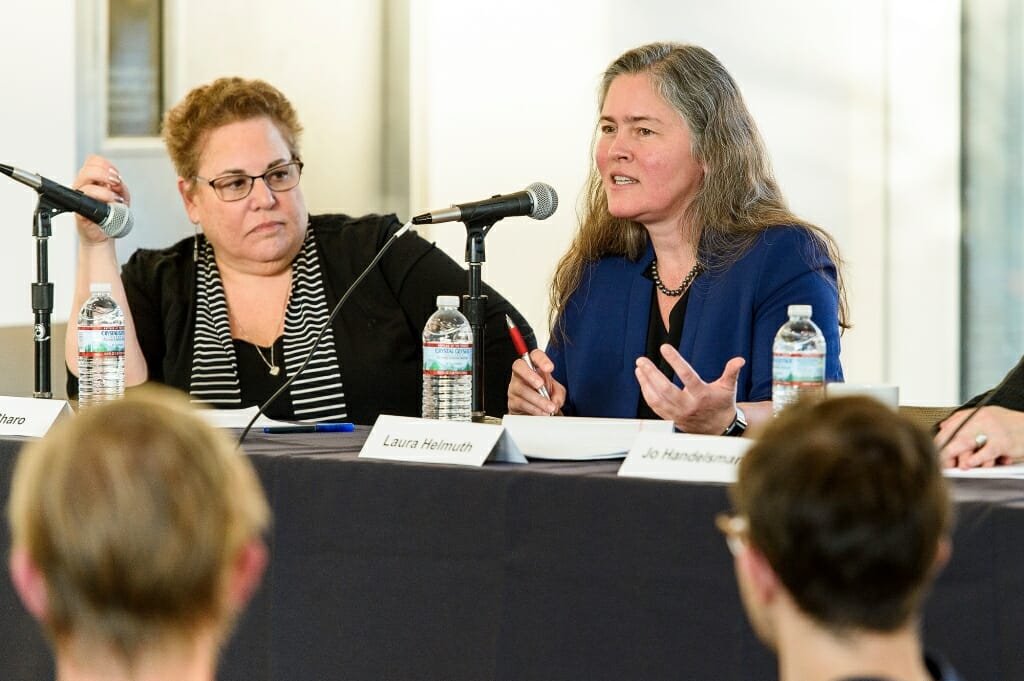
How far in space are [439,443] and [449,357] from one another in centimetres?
34

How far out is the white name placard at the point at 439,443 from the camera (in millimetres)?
1715

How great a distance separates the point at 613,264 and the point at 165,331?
95 cm

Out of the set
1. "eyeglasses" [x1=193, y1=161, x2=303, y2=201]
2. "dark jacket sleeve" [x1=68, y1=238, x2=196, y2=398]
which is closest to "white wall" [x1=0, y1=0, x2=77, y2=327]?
"dark jacket sleeve" [x1=68, y1=238, x2=196, y2=398]

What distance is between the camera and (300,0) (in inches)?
164

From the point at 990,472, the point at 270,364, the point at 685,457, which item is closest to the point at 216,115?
the point at 270,364

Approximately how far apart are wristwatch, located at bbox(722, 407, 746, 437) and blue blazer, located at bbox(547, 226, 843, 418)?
11.5 inches

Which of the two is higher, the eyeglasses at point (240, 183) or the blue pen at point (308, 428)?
the eyeglasses at point (240, 183)

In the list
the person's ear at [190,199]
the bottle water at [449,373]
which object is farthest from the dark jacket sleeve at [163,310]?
the bottle water at [449,373]

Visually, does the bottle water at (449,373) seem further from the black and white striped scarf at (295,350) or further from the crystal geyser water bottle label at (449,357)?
the black and white striped scarf at (295,350)

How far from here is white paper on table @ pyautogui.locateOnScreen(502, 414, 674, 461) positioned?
5.72ft

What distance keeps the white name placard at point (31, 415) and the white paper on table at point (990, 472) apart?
127cm

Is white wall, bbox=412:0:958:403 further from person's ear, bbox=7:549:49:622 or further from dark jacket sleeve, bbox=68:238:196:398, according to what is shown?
person's ear, bbox=7:549:49:622

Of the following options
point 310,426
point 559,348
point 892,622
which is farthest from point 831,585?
point 559,348

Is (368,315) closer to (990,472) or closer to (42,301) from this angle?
(42,301)
